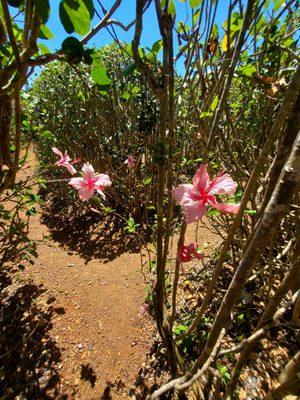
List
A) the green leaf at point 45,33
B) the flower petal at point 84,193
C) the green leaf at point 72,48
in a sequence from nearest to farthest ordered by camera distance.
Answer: the green leaf at point 72,48, the green leaf at point 45,33, the flower petal at point 84,193

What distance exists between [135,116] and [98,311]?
9.73 feet

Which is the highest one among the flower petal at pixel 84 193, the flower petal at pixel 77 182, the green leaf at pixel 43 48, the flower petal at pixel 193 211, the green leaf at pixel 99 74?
the green leaf at pixel 43 48

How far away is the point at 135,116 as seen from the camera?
14.0 feet

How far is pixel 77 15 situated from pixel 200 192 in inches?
24.6

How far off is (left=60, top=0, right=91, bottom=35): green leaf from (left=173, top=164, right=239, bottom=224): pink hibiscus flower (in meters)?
0.54

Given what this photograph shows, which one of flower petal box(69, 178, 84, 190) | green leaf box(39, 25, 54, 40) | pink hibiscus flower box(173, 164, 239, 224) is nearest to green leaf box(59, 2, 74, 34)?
green leaf box(39, 25, 54, 40)

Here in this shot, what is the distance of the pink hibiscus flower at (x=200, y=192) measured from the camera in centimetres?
83

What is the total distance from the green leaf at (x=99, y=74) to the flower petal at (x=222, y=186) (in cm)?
53

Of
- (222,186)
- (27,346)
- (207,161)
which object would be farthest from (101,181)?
(27,346)

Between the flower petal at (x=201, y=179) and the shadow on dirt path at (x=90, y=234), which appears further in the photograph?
the shadow on dirt path at (x=90, y=234)

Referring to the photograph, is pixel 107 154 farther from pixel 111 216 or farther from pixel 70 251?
pixel 70 251

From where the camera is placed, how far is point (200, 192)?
2.80ft

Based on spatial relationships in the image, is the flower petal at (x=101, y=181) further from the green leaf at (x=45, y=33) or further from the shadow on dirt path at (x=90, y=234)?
the shadow on dirt path at (x=90, y=234)

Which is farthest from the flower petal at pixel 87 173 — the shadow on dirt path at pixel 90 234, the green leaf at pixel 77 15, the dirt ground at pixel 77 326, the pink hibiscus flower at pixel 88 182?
the shadow on dirt path at pixel 90 234
